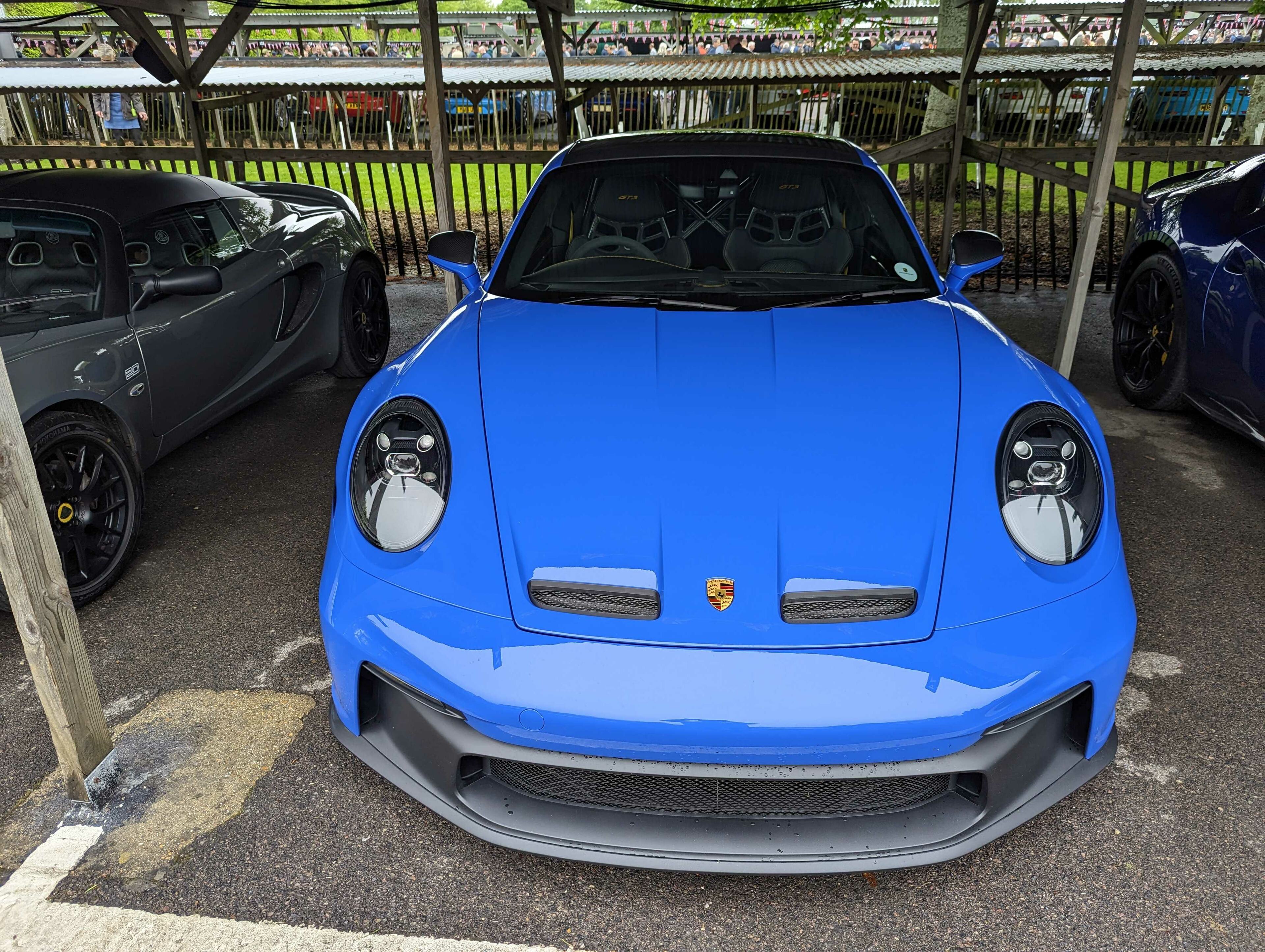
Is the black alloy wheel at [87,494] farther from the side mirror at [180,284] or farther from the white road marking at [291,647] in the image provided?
the white road marking at [291,647]

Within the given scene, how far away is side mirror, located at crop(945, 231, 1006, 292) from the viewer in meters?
2.93

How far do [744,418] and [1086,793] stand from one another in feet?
4.10

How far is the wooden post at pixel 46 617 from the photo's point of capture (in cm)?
189

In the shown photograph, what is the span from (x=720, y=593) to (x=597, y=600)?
25 cm

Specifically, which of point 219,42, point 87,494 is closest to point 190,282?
point 87,494

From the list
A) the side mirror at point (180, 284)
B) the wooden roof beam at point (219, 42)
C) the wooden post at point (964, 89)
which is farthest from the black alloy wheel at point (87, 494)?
the wooden post at point (964, 89)

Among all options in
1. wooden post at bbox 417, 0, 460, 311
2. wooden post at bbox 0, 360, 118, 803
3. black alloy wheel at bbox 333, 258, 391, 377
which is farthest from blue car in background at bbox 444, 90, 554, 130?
wooden post at bbox 0, 360, 118, 803

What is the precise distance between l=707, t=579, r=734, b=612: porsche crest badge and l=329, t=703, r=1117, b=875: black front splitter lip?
47 centimetres

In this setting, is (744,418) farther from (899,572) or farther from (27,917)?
(27,917)

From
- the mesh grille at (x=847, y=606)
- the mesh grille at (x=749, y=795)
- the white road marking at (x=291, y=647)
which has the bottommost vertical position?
the white road marking at (x=291, y=647)

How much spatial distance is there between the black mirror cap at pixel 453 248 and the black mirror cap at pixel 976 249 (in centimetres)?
169

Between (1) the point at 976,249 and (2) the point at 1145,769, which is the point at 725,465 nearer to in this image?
(2) the point at 1145,769

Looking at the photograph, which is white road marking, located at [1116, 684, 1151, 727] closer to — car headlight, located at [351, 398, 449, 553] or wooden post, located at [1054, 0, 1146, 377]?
car headlight, located at [351, 398, 449, 553]

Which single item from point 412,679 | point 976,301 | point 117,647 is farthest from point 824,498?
point 976,301
